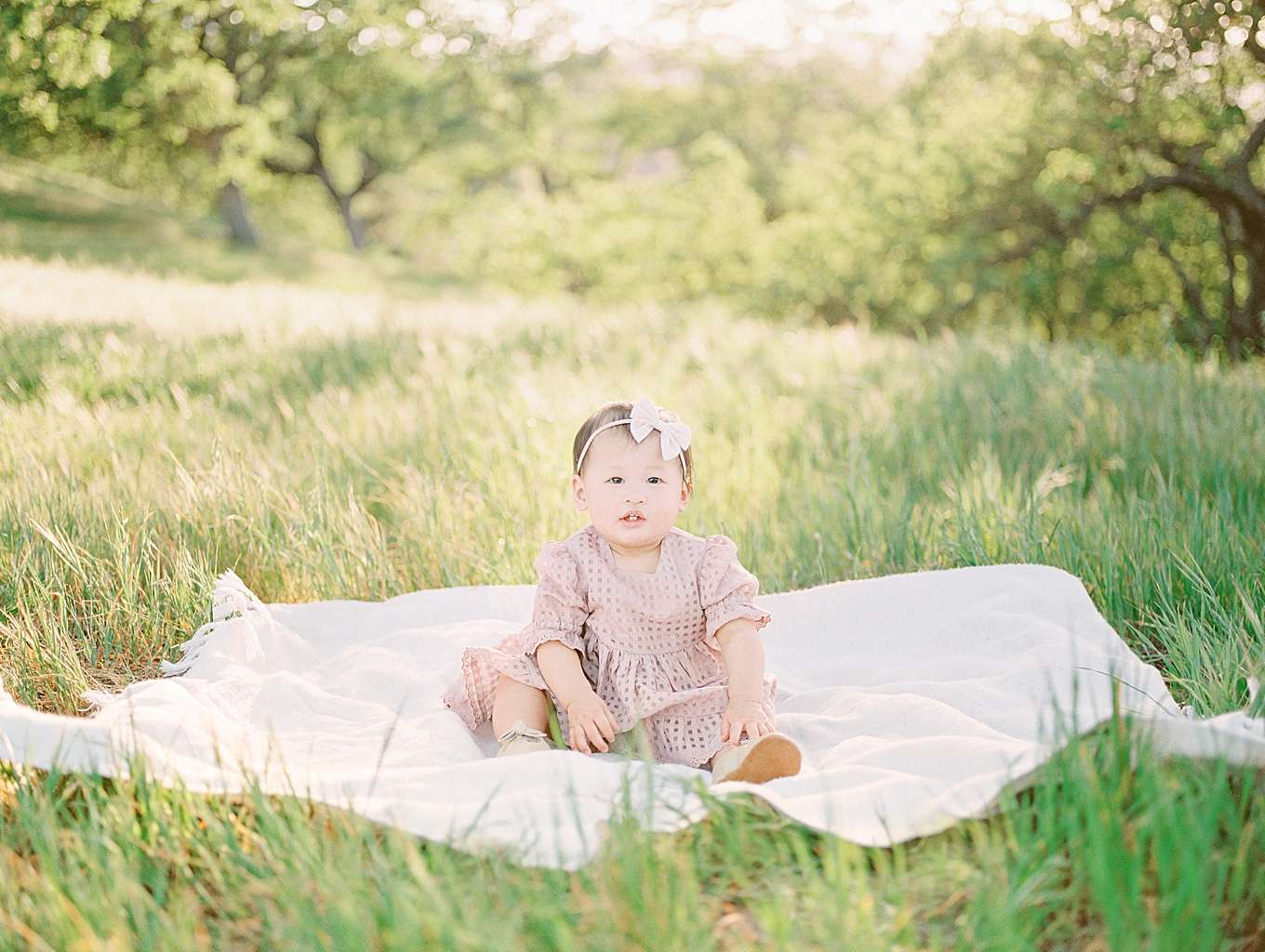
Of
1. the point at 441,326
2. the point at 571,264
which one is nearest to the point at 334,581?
the point at 441,326

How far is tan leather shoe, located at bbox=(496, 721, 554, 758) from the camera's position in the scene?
237cm

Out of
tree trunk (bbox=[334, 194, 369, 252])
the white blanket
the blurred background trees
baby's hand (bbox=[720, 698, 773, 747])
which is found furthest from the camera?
tree trunk (bbox=[334, 194, 369, 252])

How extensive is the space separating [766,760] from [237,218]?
58.2 ft

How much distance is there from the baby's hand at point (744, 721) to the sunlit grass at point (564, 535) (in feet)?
1.54

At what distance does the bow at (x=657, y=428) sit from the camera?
2469 mm

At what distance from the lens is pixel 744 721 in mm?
2334

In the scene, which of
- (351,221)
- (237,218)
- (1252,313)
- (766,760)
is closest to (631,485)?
(766,760)

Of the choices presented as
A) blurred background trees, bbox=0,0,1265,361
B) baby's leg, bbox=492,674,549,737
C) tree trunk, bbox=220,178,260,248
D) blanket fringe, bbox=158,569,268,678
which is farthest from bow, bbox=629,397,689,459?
tree trunk, bbox=220,178,260,248

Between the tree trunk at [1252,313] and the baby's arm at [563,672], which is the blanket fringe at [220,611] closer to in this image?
the baby's arm at [563,672]

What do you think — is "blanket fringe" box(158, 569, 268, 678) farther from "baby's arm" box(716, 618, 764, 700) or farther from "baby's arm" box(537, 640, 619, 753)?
"baby's arm" box(716, 618, 764, 700)

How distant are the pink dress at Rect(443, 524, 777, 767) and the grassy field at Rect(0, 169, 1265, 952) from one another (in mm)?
690

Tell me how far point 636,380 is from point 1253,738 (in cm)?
400

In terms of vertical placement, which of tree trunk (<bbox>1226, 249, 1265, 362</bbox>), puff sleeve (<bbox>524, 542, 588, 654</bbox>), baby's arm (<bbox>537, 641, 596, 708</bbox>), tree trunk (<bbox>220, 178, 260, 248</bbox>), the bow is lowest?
baby's arm (<bbox>537, 641, 596, 708</bbox>)

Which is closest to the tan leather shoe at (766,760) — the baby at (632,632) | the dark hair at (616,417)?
the baby at (632,632)
